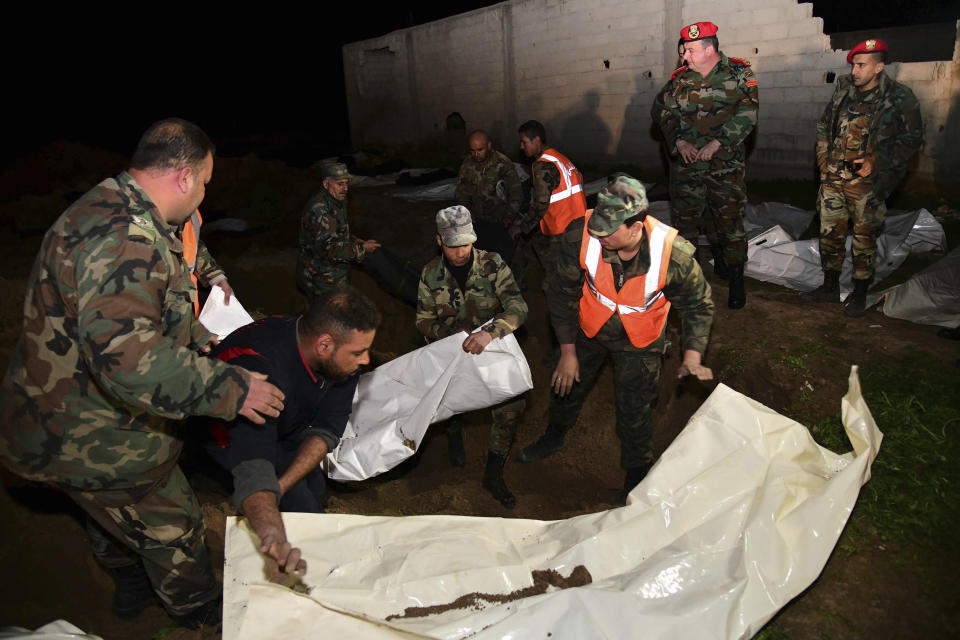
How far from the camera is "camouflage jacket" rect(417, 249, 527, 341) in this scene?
380 centimetres

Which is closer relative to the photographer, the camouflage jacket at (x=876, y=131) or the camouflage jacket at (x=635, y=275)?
the camouflage jacket at (x=635, y=275)

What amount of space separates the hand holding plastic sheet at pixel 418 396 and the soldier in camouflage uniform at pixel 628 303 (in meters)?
0.32

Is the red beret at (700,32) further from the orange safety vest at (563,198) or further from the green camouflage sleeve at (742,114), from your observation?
the orange safety vest at (563,198)

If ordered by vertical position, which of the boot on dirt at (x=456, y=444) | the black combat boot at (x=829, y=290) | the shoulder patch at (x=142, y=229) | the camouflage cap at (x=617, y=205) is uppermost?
the shoulder patch at (x=142, y=229)

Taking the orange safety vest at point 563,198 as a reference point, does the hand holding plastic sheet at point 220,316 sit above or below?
below

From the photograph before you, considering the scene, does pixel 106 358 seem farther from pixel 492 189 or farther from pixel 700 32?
pixel 700 32

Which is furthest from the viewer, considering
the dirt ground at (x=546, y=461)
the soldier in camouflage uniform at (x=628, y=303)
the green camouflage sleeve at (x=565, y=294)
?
the green camouflage sleeve at (x=565, y=294)

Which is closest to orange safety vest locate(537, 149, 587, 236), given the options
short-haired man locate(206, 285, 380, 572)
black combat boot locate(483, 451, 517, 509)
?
black combat boot locate(483, 451, 517, 509)

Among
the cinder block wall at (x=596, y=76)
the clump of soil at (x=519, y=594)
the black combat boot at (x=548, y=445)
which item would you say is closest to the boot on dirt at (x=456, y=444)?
the black combat boot at (x=548, y=445)

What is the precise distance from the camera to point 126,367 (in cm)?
189

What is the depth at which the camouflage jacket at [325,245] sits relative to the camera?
5004 millimetres

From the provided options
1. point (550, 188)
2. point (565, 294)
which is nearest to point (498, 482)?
point (565, 294)

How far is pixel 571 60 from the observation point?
10242mm

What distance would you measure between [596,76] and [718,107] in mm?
5596
